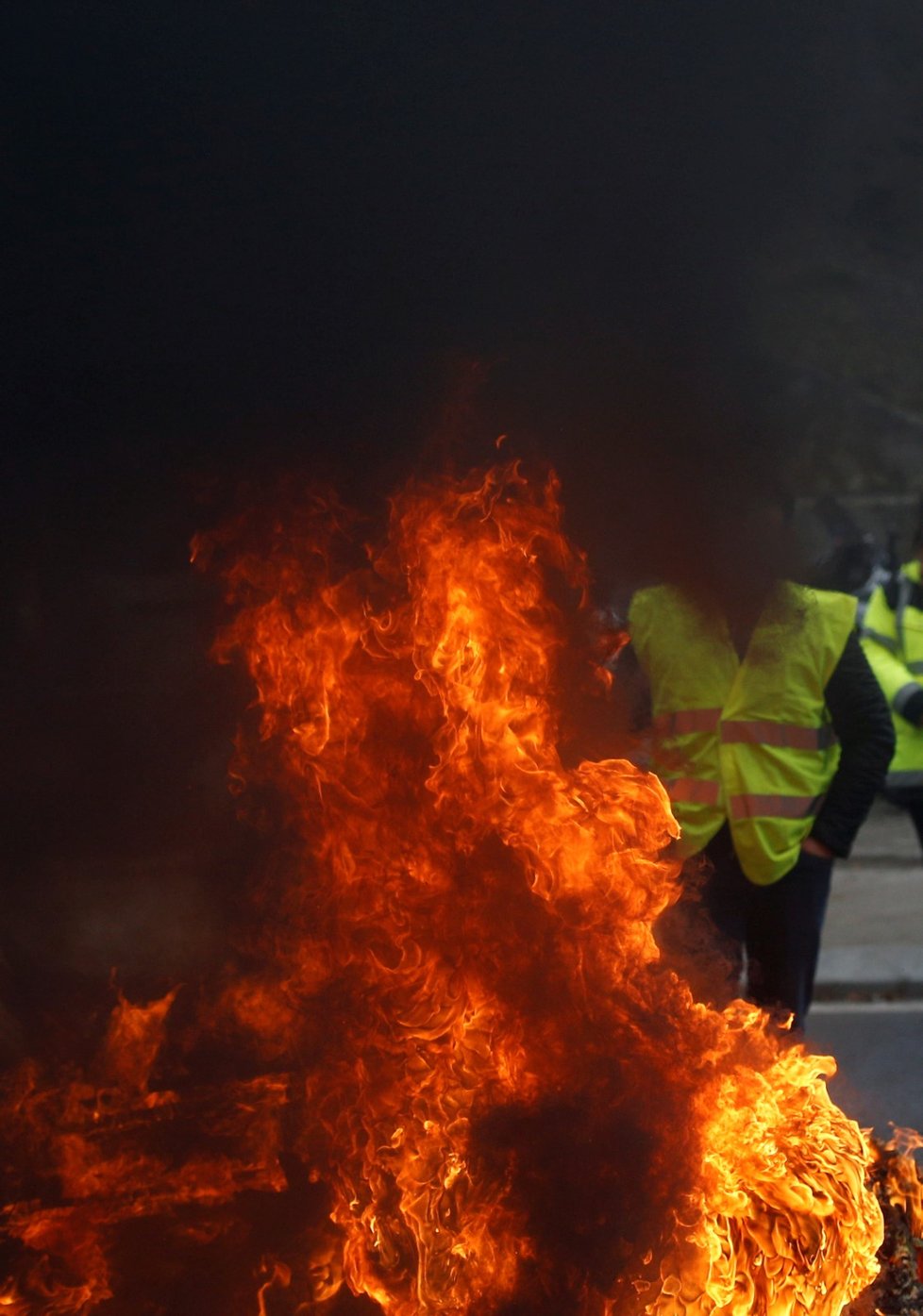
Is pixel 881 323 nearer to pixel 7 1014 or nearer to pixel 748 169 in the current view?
pixel 748 169

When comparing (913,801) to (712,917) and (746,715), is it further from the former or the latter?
(746,715)

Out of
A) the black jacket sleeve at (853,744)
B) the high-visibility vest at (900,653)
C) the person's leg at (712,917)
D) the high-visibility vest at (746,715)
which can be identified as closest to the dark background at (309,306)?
the high-visibility vest at (746,715)

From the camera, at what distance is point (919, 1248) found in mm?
2744

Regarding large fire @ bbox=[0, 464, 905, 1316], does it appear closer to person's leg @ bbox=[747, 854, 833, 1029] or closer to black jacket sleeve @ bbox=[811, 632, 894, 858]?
person's leg @ bbox=[747, 854, 833, 1029]

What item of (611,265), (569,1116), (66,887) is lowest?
(66,887)

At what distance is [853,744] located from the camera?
4.06 m

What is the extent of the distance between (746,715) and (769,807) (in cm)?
32

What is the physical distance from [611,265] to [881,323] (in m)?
3.82

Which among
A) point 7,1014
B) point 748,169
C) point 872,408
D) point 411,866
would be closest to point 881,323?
point 872,408

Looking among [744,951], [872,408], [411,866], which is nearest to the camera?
[411,866]

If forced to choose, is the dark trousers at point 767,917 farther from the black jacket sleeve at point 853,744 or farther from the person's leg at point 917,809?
the person's leg at point 917,809

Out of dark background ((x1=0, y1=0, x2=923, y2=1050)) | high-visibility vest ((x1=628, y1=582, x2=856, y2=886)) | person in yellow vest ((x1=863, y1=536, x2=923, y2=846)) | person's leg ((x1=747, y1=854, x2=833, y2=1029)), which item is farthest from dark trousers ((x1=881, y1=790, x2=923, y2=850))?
dark background ((x1=0, y1=0, x2=923, y2=1050))

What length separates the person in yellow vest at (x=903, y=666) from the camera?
18.0ft

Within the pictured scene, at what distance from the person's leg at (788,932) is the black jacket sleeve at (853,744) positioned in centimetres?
15
